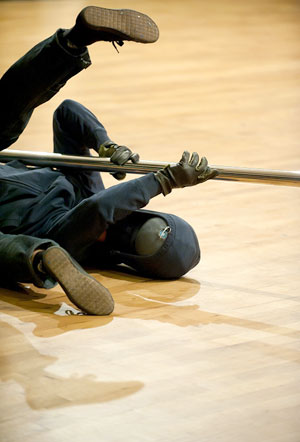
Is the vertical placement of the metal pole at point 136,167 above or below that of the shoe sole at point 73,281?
above

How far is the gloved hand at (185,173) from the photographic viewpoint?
194 cm

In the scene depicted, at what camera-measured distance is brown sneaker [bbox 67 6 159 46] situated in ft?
5.78

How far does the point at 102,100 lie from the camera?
3.70 meters

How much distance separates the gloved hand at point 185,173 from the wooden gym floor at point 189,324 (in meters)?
0.27

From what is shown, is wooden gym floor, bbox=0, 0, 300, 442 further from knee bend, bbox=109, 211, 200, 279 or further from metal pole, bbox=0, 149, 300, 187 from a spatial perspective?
metal pole, bbox=0, 149, 300, 187

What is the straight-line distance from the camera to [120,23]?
1.79m

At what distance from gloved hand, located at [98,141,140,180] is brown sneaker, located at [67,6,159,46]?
0.34 metres

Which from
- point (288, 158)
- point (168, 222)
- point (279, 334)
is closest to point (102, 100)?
point (288, 158)

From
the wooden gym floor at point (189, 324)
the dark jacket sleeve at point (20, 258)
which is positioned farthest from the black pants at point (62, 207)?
the wooden gym floor at point (189, 324)

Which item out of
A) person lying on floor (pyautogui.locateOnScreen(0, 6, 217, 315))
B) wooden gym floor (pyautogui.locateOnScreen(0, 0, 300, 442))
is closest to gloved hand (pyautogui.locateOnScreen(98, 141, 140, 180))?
person lying on floor (pyautogui.locateOnScreen(0, 6, 217, 315))

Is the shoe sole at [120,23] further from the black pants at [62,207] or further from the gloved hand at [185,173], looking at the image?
the gloved hand at [185,173]

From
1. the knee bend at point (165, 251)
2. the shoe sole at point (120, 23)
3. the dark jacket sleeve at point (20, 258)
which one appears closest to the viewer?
the shoe sole at point (120, 23)

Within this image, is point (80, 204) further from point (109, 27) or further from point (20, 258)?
point (109, 27)

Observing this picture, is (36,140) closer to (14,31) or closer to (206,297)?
(206,297)
